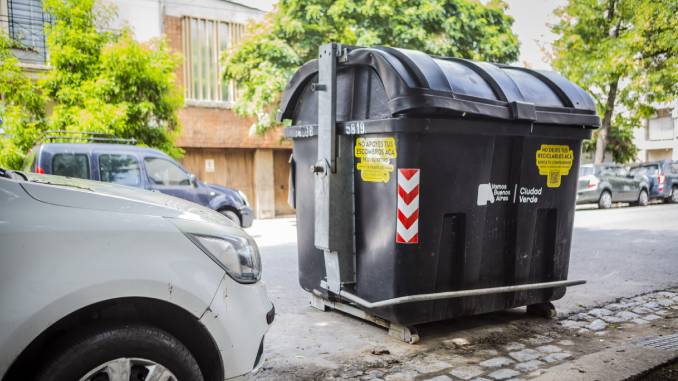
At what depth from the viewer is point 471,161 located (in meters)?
4.45

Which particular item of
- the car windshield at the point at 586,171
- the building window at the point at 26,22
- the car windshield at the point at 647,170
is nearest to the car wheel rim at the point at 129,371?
the building window at the point at 26,22

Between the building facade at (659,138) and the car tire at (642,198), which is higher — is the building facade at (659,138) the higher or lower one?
the higher one

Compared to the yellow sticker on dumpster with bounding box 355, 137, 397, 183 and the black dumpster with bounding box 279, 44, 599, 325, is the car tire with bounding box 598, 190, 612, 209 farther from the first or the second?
the yellow sticker on dumpster with bounding box 355, 137, 397, 183

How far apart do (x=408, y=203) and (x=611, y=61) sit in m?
18.8

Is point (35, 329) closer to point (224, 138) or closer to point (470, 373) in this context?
point (470, 373)

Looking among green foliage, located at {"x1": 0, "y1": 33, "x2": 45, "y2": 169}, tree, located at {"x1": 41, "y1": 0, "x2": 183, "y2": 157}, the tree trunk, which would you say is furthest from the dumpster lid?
the tree trunk

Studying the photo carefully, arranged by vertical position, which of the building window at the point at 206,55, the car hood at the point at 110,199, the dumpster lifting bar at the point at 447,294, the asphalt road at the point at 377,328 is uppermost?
the building window at the point at 206,55

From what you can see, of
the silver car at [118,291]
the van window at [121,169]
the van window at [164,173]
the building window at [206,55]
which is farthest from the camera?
the building window at [206,55]

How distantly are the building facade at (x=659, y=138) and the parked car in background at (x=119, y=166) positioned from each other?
36624 mm

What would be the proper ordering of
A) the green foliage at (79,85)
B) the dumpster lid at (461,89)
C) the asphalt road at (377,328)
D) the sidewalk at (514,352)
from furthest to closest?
1. the green foliage at (79,85)
2. the asphalt road at (377,328)
3. the dumpster lid at (461,89)
4. the sidewalk at (514,352)

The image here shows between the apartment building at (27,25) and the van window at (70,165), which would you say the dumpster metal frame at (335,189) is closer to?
the van window at (70,165)

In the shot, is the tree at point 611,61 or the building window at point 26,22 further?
the tree at point 611,61

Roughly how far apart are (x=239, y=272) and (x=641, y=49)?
18882 millimetres

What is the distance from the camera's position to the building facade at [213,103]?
18.0 meters
